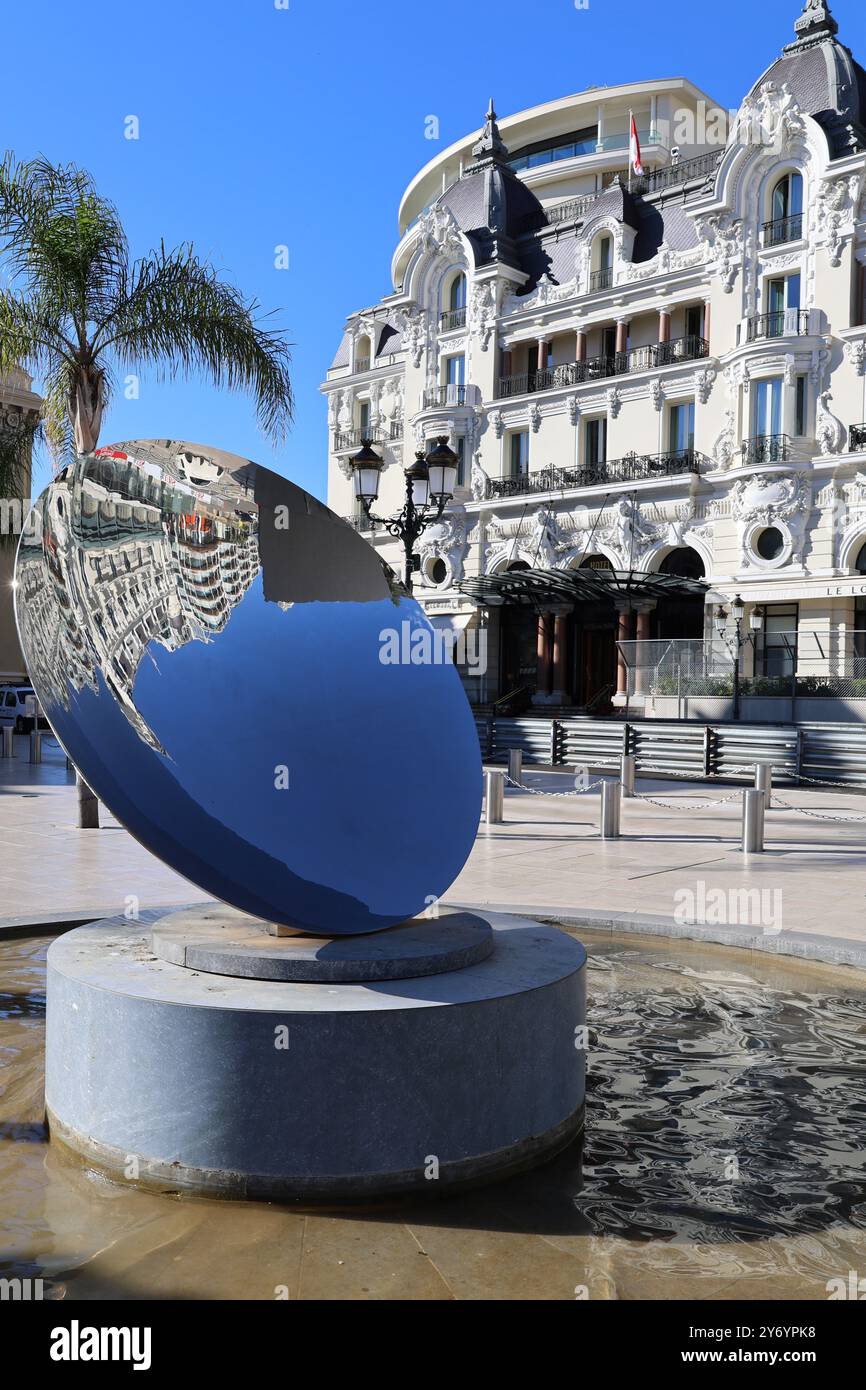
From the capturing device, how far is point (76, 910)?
7750 millimetres

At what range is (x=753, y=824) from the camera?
38.8 ft

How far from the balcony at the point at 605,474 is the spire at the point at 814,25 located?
41.8 ft

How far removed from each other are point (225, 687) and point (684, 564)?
33.1 m

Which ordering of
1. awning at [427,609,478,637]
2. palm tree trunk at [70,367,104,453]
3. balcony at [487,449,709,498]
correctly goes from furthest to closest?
1. awning at [427,609,478,637]
2. balcony at [487,449,709,498]
3. palm tree trunk at [70,367,104,453]

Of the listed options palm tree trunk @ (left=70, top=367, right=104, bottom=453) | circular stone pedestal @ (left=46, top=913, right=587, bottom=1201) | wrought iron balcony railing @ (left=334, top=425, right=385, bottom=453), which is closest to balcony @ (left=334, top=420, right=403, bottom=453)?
wrought iron balcony railing @ (left=334, top=425, right=385, bottom=453)

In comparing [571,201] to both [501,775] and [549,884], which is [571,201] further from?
[549,884]

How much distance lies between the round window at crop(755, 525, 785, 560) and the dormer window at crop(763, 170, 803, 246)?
867cm

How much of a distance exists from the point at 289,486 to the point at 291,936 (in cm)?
190

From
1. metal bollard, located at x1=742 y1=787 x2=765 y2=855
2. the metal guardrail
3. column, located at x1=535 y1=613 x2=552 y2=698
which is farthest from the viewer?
column, located at x1=535 y1=613 x2=552 y2=698

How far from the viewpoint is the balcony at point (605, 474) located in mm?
34941

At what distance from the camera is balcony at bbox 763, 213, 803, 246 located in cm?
3278

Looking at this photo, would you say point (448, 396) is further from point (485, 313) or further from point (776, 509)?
point (776, 509)

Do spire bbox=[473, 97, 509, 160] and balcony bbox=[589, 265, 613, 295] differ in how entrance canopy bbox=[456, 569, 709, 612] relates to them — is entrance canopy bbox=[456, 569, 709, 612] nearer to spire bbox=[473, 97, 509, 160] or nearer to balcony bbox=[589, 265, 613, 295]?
balcony bbox=[589, 265, 613, 295]

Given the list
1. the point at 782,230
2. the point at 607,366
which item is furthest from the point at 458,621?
the point at 782,230
